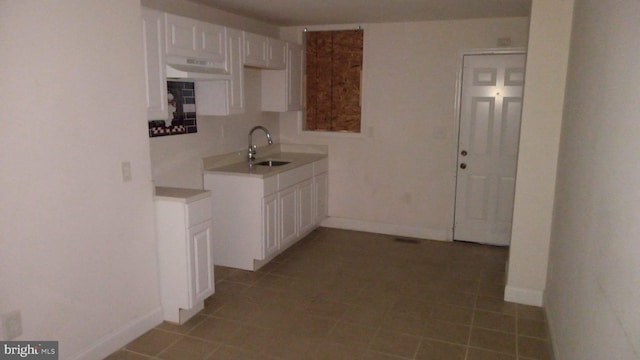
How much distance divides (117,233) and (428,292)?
Answer: 95.4 inches

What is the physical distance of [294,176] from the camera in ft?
15.5

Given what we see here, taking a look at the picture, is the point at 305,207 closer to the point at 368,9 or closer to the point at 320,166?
the point at 320,166

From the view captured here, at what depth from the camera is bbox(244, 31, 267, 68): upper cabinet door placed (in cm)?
421

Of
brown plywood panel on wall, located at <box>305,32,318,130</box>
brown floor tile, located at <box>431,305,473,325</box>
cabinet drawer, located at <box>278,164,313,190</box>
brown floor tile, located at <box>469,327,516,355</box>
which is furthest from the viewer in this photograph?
brown plywood panel on wall, located at <box>305,32,318,130</box>

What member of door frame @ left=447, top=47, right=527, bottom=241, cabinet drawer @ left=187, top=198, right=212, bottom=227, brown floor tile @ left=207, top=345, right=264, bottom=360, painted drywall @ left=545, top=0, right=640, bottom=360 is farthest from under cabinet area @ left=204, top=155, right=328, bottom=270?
painted drywall @ left=545, top=0, right=640, bottom=360

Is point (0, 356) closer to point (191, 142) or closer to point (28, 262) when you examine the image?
point (28, 262)

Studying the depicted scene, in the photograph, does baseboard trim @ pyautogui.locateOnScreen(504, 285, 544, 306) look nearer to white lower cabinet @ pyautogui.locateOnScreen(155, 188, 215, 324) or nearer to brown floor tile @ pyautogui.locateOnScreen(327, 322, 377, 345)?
brown floor tile @ pyautogui.locateOnScreen(327, 322, 377, 345)

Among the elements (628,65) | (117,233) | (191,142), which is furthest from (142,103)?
(628,65)

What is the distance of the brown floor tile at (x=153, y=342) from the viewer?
2.89 metres

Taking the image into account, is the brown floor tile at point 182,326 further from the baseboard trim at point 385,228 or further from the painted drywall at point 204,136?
the baseboard trim at point 385,228

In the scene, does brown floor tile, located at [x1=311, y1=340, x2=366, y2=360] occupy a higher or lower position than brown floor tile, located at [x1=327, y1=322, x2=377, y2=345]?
lower

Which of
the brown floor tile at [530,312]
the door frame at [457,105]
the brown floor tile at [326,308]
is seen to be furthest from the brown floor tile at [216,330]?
the door frame at [457,105]

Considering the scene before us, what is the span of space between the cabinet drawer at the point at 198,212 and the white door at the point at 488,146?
9.68 feet

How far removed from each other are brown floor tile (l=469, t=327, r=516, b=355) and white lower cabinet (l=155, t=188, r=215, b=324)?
Answer: 1.92 m
